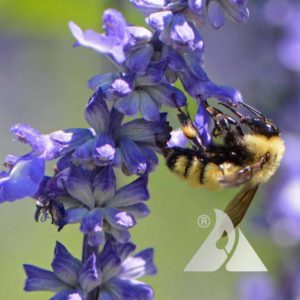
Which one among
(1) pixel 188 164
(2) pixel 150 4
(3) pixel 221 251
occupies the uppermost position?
(2) pixel 150 4

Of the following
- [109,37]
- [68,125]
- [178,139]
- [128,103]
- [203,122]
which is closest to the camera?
[109,37]

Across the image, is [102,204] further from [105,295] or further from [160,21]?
[160,21]

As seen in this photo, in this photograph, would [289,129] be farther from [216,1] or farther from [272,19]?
[216,1]

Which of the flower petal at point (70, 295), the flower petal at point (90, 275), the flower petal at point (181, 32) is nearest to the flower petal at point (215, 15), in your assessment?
the flower petal at point (181, 32)

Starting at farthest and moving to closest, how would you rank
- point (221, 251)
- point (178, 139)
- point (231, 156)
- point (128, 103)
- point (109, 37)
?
point (221, 251)
point (231, 156)
point (178, 139)
point (128, 103)
point (109, 37)

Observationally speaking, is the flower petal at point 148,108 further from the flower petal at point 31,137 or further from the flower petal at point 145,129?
the flower petal at point 31,137

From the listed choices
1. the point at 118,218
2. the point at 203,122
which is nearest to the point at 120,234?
the point at 118,218
